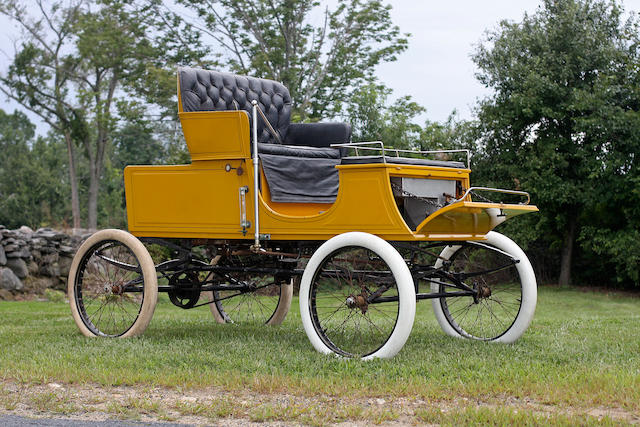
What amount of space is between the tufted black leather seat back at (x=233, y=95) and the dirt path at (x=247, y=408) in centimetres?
332

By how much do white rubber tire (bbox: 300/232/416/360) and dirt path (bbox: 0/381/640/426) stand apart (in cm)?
100

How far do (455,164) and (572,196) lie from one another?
1218 cm

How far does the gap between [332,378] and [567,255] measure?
15.5m

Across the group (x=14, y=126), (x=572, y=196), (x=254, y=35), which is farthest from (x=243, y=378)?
(x=14, y=126)

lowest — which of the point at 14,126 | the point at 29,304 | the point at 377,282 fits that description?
the point at 29,304

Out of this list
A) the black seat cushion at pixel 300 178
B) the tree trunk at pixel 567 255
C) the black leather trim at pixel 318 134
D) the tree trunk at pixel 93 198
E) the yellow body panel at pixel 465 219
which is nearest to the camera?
the yellow body panel at pixel 465 219

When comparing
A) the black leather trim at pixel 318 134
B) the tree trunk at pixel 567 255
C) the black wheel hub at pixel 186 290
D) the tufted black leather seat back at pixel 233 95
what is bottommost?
the tree trunk at pixel 567 255

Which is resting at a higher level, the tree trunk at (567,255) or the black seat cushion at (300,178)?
the black seat cushion at (300,178)

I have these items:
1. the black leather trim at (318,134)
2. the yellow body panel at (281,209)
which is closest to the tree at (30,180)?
the black leather trim at (318,134)

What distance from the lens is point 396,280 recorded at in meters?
5.60

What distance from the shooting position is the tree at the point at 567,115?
17.7 metres

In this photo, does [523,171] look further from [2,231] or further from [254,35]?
[2,231]

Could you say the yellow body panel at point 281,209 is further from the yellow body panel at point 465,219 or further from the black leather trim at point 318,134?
the black leather trim at point 318,134

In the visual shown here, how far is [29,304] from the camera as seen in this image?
1314 cm
